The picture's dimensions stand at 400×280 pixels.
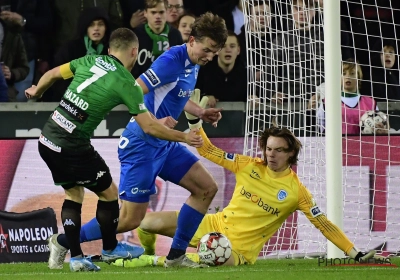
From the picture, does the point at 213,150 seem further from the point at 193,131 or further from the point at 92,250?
the point at 92,250

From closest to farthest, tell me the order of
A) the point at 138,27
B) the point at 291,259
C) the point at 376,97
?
1. the point at 291,259
2. the point at 376,97
3. the point at 138,27

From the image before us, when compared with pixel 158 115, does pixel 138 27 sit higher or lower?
higher

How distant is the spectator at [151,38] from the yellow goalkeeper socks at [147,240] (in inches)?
134

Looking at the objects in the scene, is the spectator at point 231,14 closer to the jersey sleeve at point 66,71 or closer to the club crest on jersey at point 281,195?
the club crest on jersey at point 281,195

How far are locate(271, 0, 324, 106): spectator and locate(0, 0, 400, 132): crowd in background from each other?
1 centimetres

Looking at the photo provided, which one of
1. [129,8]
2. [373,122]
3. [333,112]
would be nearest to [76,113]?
[333,112]

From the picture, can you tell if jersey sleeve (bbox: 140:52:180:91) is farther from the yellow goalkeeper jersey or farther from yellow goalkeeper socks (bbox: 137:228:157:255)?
yellow goalkeeper socks (bbox: 137:228:157:255)

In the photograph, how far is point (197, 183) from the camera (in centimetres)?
859

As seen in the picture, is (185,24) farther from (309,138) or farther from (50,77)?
(50,77)

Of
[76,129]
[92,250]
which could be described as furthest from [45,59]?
[76,129]

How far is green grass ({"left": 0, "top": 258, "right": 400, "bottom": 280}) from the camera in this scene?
24.0 ft

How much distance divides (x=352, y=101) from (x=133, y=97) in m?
3.73

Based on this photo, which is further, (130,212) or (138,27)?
(138,27)

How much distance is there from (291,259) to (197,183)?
1872 mm
